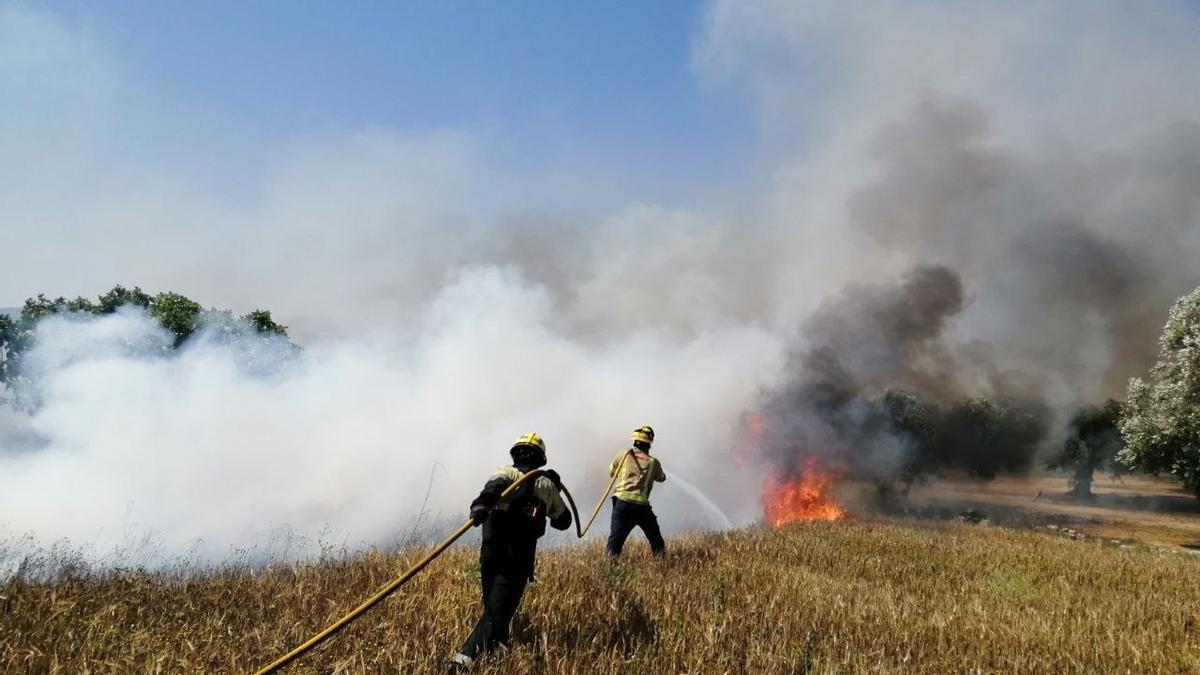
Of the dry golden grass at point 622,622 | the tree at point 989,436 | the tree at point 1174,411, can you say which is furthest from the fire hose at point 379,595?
the tree at point 989,436

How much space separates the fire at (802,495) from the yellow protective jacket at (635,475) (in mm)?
19828

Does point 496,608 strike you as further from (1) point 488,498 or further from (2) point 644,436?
(2) point 644,436

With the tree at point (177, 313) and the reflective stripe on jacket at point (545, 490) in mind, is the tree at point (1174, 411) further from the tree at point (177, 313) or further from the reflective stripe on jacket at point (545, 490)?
the tree at point (177, 313)

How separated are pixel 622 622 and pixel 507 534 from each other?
4.48 feet

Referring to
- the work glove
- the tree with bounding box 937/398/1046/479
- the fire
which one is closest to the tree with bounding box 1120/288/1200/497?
the fire

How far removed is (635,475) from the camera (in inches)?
363

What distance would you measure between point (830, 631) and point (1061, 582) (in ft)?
19.3

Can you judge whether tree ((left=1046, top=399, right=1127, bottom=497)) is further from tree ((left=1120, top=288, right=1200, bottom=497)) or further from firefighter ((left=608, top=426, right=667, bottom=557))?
firefighter ((left=608, top=426, right=667, bottom=557))

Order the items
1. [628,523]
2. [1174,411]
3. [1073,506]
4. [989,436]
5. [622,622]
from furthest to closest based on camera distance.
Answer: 1. [989,436]
2. [1073,506]
3. [1174,411]
4. [628,523]
5. [622,622]

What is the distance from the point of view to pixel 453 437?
2502 cm

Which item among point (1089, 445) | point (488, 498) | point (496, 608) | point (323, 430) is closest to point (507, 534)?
point (488, 498)

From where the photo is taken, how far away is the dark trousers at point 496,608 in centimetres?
455

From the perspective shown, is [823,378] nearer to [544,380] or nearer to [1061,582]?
[544,380]

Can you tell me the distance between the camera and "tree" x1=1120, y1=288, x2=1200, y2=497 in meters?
19.1
